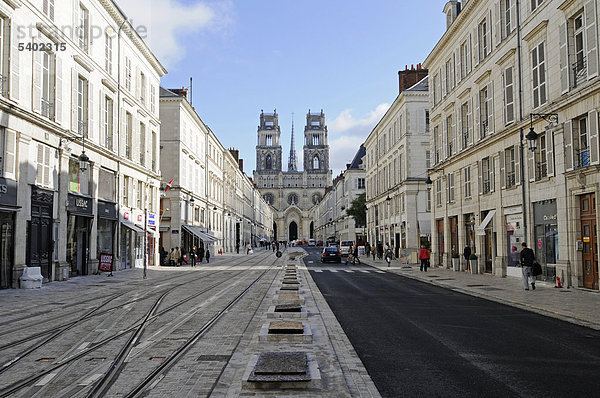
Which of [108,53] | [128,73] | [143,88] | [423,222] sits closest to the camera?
[108,53]

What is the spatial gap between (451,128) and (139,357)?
96.1ft

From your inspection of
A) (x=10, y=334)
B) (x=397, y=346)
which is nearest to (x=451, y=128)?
(x=397, y=346)

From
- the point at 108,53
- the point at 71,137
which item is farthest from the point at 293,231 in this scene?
the point at 71,137

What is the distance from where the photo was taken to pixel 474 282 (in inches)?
873

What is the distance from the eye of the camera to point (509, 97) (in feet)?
78.6

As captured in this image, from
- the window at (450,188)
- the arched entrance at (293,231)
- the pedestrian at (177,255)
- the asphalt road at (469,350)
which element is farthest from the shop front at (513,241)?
the arched entrance at (293,231)

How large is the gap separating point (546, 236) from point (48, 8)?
71.5 feet

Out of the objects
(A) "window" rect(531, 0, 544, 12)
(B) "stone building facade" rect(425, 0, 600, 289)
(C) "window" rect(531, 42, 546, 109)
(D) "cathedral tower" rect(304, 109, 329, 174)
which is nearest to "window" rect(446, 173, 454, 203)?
(B) "stone building facade" rect(425, 0, 600, 289)

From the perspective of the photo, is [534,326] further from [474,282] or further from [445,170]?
[445,170]

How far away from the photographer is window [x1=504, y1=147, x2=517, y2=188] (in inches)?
942

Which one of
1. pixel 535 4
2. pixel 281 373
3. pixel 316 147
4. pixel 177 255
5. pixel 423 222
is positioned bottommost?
pixel 281 373

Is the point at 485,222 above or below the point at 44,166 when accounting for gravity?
below

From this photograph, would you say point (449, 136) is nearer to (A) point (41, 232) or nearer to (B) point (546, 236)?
(B) point (546, 236)

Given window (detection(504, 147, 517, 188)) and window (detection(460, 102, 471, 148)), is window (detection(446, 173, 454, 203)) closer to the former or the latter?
window (detection(460, 102, 471, 148))
